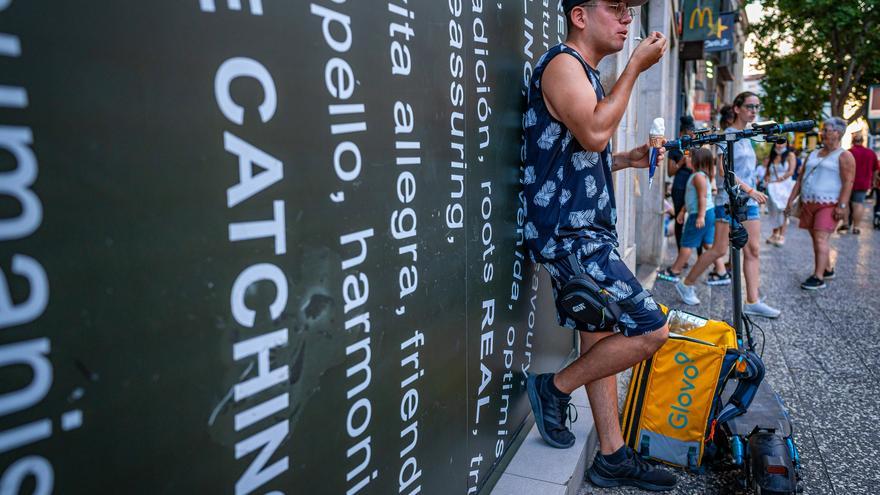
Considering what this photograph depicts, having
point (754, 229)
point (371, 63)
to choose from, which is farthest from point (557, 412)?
point (754, 229)

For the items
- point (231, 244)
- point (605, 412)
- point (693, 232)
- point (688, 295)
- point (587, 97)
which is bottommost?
point (688, 295)

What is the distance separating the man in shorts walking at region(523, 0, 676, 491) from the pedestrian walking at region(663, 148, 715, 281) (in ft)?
13.5

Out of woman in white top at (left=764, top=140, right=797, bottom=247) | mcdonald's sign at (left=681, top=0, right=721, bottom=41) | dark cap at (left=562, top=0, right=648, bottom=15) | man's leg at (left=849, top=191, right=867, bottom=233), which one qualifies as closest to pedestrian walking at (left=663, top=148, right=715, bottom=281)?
dark cap at (left=562, top=0, right=648, bottom=15)

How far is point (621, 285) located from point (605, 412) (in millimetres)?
653

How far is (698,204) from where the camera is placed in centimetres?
628

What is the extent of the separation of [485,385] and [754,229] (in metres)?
4.13

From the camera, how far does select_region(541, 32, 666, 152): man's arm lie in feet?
7.08

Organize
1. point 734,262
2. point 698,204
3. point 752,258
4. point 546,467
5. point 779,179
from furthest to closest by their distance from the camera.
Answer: point 779,179
point 698,204
point 752,258
point 734,262
point 546,467

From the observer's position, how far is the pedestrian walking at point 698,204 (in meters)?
6.23

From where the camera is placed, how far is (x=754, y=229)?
5.39 meters

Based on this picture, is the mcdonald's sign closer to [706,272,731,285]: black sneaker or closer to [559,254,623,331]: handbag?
[706,272,731,285]: black sneaker

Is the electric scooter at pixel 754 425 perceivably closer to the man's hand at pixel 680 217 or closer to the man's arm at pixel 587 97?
the man's arm at pixel 587 97

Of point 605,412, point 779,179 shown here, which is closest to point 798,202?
point 779,179

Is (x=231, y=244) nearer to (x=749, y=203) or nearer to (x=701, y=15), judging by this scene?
(x=749, y=203)
